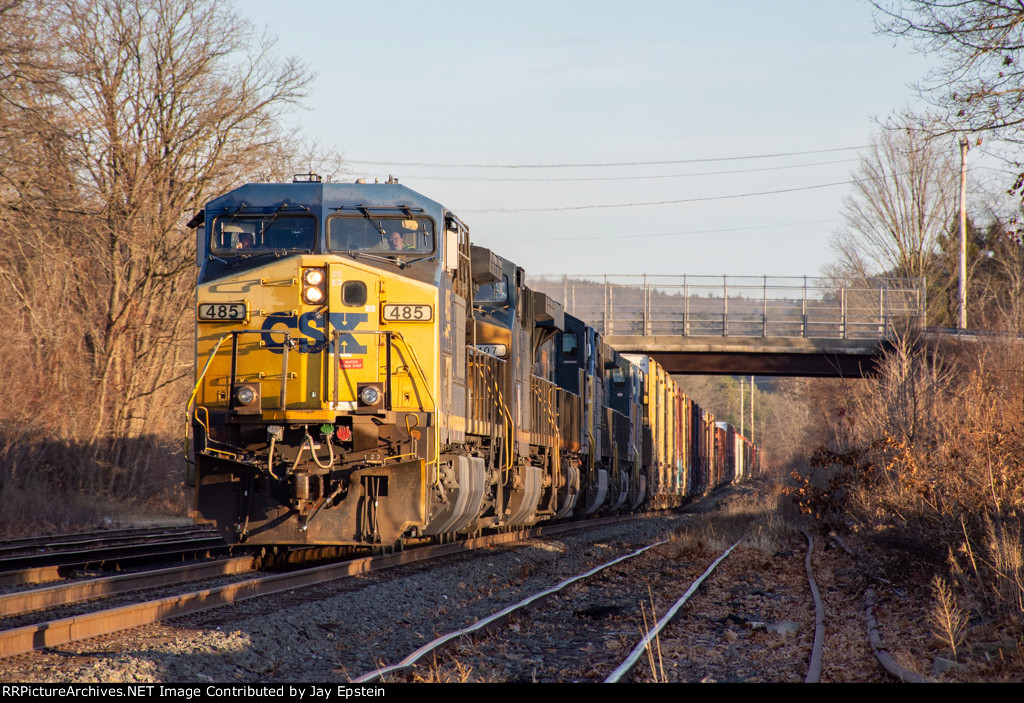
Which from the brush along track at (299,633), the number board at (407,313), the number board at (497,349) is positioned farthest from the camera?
the number board at (497,349)

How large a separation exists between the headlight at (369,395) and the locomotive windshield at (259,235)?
1.68 m

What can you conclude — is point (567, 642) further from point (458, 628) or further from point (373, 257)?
point (373, 257)

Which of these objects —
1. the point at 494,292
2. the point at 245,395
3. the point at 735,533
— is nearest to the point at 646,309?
the point at 735,533

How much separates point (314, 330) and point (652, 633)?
15.1 feet

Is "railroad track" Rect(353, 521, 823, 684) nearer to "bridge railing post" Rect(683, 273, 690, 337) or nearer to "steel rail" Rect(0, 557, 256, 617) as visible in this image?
"steel rail" Rect(0, 557, 256, 617)

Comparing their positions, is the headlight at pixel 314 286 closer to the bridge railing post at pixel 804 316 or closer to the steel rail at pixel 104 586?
the steel rail at pixel 104 586

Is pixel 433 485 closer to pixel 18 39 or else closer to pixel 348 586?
pixel 348 586

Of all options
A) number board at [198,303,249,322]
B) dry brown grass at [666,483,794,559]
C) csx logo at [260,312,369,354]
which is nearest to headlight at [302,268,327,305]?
csx logo at [260,312,369,354]

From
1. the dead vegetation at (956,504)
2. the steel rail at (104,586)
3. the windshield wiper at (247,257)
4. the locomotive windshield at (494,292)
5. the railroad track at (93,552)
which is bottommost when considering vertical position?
the railroad track at (93,552)

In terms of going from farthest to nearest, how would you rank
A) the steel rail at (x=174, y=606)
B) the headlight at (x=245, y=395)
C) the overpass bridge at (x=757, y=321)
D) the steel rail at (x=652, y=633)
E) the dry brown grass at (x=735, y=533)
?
the overpass bridge at (x=757, y=321) → the dry brown grass at (x=735, y=533) → the headlight at (x=245, y=395) → the steel rail at (x=174, y=606) → the steel rail at (x=652, y=633)

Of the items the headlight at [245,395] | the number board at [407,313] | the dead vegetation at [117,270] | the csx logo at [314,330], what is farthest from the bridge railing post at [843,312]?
the headlight at [245,395]

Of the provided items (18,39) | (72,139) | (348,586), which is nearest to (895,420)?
(348,586)

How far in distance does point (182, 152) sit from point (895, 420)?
61.3 ft

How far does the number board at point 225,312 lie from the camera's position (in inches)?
394
